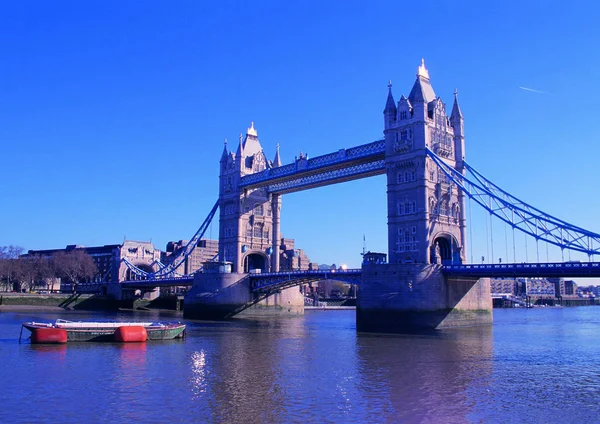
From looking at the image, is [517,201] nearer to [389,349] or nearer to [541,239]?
[541,239]

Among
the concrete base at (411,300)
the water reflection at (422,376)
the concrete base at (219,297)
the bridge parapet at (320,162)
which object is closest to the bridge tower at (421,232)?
the concrete base at (411,300)

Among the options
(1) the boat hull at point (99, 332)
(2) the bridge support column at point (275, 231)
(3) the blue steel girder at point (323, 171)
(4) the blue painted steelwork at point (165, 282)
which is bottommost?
(1) the boat hull at point (99, 332)

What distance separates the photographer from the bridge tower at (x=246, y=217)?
88.8 m

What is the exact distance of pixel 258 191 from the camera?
9106cm

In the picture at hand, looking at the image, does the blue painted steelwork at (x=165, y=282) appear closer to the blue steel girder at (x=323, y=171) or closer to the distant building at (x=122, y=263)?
the distant building at (x=122, y=263)

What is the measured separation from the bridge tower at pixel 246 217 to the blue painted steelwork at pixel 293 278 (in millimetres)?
6529

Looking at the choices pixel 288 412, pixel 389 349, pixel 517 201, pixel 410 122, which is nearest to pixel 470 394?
pixel 288 412

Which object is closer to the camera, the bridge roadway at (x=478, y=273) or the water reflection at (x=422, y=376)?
the water reflection at (x=422, y=376)

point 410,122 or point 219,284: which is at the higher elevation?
point 410,122

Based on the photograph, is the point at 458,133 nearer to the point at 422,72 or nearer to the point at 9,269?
the point at 422,72

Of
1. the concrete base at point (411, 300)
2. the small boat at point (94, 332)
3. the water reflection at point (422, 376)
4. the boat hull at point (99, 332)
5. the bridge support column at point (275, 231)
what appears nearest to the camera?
the water reflection at point (422, 376)

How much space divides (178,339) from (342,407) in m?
26.0

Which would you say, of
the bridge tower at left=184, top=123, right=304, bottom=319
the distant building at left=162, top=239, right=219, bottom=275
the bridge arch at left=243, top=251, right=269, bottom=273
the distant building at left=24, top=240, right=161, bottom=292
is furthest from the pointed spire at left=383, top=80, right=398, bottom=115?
the distant building at left=162, top=239, right=219, bottom=275

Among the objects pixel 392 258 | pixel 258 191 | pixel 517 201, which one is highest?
pixel 258 191
